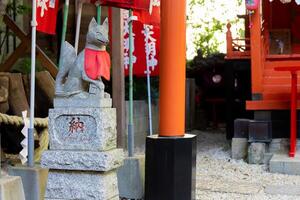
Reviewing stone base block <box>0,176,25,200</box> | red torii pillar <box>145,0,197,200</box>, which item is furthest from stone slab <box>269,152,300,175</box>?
stone base block <box>0,176,25,200</box>

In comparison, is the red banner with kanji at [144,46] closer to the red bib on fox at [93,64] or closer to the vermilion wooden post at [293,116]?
the vermilion wooden post at [293,116]

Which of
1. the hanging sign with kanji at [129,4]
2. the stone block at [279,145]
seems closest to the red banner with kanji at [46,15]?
the hanging sign with kanji at [129,4]

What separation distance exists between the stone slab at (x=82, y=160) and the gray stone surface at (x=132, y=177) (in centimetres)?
92

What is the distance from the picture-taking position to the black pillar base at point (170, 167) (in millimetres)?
4832

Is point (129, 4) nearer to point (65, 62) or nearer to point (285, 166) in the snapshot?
point (65, 62)

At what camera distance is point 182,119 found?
4.97 metres

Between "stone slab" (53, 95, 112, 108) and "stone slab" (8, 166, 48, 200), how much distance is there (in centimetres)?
68

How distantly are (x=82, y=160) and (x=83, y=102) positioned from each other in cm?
49

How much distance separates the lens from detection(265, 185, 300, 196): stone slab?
20.8 feet

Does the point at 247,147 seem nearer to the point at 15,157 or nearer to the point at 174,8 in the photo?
the point at 15,157

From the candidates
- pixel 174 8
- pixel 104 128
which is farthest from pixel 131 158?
pixel 174 8

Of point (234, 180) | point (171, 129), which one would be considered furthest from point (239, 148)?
point (171, 129)

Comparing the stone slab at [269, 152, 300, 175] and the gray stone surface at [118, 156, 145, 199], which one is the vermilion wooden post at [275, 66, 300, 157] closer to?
the stone slab at [269, 152, 300, 175]

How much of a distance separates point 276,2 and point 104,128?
26.5 ft
